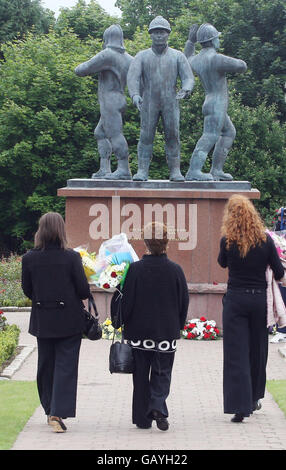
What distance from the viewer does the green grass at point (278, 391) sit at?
9.03 m

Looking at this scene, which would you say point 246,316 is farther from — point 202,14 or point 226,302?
point 202,14

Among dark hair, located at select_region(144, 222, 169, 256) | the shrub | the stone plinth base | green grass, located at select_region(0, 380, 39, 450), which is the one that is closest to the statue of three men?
the stone plinth base

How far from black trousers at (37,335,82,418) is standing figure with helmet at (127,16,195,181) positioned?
7120 mm

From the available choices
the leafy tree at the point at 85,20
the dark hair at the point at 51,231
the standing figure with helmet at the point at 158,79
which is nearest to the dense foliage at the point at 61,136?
the leafy tree at the point at 85,20

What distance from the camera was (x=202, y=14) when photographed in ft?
115

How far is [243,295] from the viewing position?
8234 millimetres

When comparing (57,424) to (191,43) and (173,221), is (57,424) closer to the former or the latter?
(173,221)

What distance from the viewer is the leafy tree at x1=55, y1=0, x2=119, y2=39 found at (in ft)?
112

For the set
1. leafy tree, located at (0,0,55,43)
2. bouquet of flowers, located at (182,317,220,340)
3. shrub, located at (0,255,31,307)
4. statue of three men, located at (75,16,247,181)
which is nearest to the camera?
bouquet of flowers, located at (182,317,220,340)

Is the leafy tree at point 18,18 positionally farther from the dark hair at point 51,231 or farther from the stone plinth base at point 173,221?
the dark hair at point 51,231

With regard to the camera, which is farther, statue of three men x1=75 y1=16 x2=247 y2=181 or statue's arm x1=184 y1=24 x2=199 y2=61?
statue's arm x1=184 y1=24 x2=199 y2=61

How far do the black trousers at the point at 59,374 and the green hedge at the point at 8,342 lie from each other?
334 centimetres

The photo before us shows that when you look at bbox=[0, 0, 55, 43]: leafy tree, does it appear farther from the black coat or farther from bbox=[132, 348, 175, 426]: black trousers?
bbox=[132, 348, 175, 426]: black trousers

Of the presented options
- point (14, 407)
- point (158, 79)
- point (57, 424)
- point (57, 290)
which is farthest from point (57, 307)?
point (158, 79)
